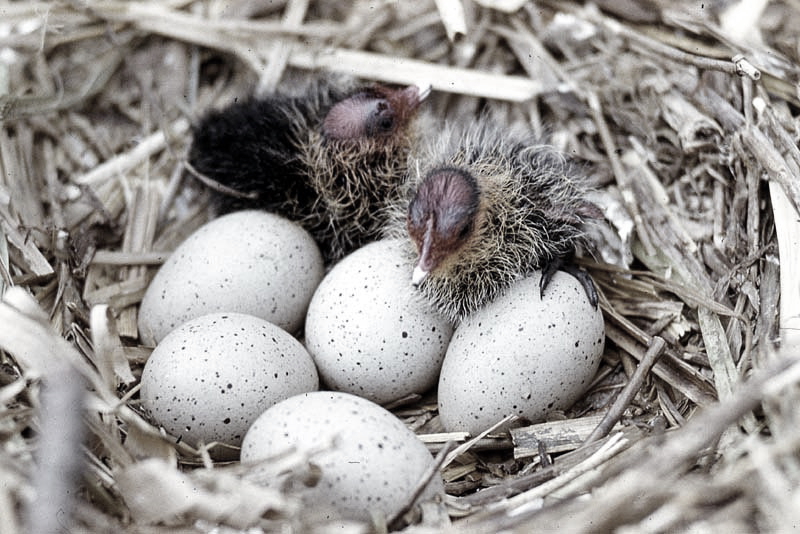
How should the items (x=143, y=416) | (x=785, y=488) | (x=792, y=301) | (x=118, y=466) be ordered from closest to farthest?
(x=785, y=488), (x=118, y=466), (x=792, y=301), (x=143, y=416)

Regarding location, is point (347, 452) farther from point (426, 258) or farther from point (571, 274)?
point (571, 274)

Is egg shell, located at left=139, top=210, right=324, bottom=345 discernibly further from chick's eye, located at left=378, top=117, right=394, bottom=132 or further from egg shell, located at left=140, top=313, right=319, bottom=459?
chick's eye, located at left=378, top=117, right=394, bottom=132

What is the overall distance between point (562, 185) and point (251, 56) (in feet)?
3.73

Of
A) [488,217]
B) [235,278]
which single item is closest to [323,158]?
[235,278]

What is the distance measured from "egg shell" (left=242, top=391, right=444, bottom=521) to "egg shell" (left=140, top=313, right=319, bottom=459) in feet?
0.56

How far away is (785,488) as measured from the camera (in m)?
1.11

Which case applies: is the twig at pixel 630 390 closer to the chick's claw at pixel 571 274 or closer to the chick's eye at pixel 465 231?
the chick's claw at pixel 571 274

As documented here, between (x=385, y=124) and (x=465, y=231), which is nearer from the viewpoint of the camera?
(x=465, y=231)

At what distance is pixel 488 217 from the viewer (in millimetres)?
1784

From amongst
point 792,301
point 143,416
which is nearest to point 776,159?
point 792,301

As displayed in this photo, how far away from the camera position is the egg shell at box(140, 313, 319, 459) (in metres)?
1.61

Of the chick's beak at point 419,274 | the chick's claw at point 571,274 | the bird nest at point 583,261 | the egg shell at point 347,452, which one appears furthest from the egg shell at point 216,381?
the chick's claw at point 571,274

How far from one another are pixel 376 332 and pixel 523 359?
328mm

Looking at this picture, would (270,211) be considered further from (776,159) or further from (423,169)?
(776,159)
